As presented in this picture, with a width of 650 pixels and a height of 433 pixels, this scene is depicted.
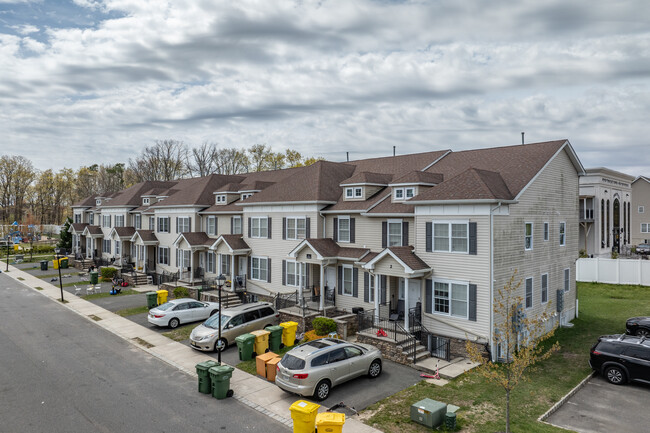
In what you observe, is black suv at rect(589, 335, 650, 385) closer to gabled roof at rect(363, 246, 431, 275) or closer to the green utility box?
gabled roof at rect(363, 246, 431, 275)

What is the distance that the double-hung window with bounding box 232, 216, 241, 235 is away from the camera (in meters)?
32.1

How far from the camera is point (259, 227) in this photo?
29328 millimetres

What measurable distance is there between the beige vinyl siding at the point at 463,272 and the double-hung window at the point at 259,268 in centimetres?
1267

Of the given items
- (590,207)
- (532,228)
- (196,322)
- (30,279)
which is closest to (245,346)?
(196,322)

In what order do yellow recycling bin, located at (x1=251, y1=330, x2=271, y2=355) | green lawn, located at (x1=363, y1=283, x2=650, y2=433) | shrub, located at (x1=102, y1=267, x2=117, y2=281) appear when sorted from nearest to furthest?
green lawn, located at (x1=363, y1=283, x2=650, y2=433) < yellow recycling bin, located at (x1=251, y1=330, x2=271, y2=355) < shrub, located at (x1=102, y1=267, x2=117, y2=281)

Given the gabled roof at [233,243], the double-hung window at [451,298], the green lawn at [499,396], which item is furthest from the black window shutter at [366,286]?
the gabled roof at [233,243]

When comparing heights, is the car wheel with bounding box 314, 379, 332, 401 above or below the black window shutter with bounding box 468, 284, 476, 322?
below

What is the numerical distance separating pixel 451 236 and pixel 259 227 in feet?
48.7

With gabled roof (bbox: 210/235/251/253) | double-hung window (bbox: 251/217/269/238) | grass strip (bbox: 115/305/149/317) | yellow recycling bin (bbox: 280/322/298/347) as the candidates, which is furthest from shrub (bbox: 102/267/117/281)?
yellow recycling bin (bbox: 280/322/298/347)

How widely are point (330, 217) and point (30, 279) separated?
33.7 m

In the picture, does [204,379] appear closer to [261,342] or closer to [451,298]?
[261,342]

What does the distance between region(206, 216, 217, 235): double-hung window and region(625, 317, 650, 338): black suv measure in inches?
1124

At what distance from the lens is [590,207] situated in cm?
4869

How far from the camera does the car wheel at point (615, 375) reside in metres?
15.2
